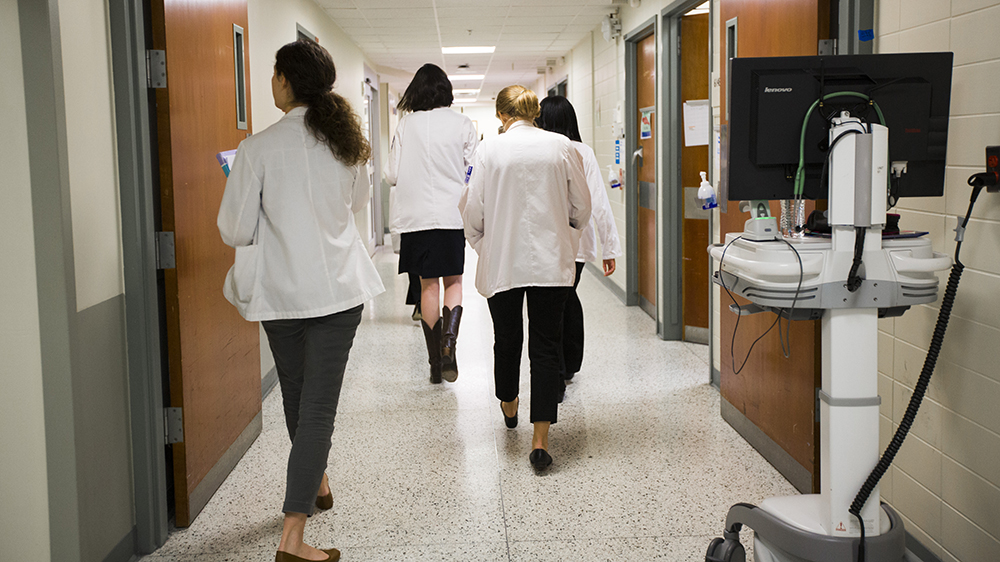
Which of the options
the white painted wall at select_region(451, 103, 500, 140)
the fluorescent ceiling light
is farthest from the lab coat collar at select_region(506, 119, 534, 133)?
the white painted wall at select_region(451, 103, 500, 140)

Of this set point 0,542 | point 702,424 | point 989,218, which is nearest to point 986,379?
point 989,218

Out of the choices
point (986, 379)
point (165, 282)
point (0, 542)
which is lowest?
point (0, 542)

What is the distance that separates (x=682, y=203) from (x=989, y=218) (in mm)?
3330

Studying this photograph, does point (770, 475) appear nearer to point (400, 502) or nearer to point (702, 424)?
point (702, 424)

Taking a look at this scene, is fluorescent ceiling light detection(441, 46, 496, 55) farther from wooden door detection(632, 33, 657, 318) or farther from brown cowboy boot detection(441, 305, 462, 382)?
brown cowboy boot detection(441, 305, 462, 382)

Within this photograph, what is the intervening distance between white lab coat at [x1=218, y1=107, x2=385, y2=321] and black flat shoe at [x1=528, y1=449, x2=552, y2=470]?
1.11 m

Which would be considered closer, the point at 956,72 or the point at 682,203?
the point at 956,72

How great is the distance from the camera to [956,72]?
2135mm

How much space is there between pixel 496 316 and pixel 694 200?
8.26 ft

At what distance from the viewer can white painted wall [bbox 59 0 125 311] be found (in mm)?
2084

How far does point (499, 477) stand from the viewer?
3105mm

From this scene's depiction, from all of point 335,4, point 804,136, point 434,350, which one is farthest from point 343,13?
point 804,136

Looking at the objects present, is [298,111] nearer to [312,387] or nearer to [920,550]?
[312,387]

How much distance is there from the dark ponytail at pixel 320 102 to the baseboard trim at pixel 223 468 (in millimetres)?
1273
